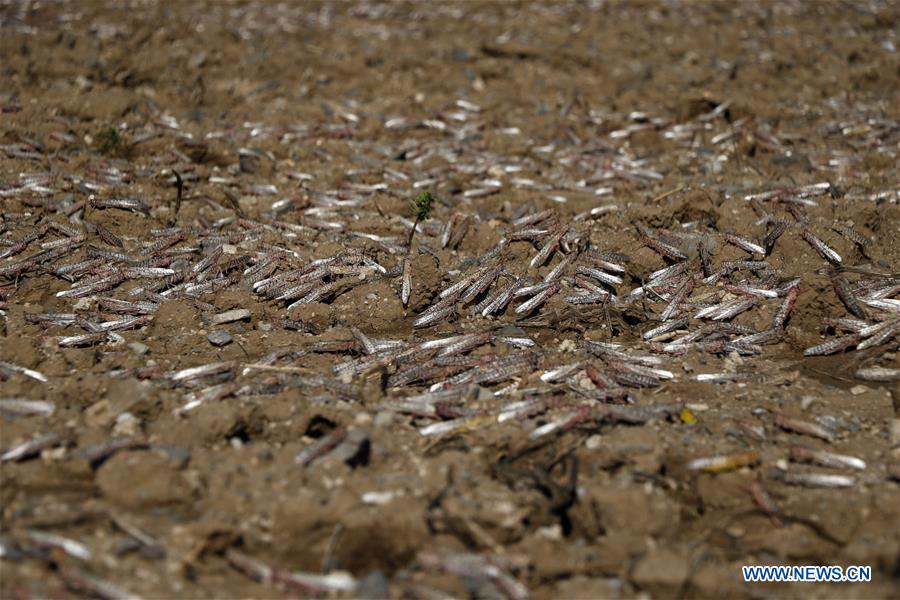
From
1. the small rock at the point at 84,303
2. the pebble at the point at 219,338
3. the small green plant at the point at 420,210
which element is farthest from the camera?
the small green plant at the point at 420,210

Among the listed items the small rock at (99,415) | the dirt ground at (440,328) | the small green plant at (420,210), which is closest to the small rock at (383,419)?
the dirt ground at (440,328)

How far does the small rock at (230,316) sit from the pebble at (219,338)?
14 centimetres

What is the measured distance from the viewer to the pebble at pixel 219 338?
4.65 metres

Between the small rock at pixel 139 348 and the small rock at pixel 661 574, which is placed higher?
the small rock at pixel 661 574

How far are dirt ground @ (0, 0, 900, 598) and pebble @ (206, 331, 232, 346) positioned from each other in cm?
2

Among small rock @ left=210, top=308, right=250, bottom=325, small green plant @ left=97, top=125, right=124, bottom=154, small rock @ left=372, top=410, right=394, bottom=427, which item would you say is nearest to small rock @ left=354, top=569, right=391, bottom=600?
small rock @ left=372, top=410, right=394, bottom=427

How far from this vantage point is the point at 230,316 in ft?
16.1

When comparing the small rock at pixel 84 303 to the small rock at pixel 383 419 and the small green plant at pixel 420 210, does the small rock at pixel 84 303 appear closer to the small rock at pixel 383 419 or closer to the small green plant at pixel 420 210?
the small green plant at pixel 420 210

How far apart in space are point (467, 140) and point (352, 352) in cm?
406

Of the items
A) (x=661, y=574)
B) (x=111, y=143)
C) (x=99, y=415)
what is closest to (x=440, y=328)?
(x=99, y=415)

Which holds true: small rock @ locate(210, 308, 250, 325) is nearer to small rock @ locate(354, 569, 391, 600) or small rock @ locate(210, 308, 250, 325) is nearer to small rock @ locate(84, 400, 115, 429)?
small rock @ locate(84, 400, 115, 429)

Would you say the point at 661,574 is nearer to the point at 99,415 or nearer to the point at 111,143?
the point at 99,415

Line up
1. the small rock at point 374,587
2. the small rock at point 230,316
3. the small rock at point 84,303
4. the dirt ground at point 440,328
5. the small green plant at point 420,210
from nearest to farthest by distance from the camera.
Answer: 1. the small rock at point 374,587
2. the dirt ground at point 440,328
3. the small rock at point 230,316
4. the small rock at point 84,303
5. the small green plant at point 420,210

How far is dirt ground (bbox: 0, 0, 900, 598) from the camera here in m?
3.16
